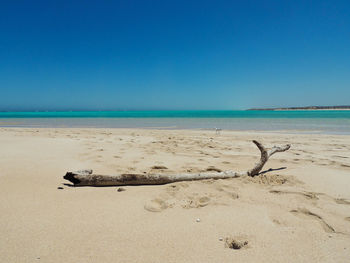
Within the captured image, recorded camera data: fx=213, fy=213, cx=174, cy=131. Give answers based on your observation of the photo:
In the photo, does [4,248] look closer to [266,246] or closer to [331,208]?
[266,246]

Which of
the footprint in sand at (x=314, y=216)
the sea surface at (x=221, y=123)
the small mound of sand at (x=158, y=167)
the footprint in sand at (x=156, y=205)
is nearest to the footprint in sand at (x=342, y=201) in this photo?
the footprint in sand at (x=314, y=216)

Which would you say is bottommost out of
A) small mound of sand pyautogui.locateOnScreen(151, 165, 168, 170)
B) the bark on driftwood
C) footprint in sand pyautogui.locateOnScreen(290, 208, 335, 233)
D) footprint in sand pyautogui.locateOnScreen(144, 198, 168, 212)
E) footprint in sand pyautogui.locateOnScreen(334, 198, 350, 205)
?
footprint in sand pyautogui.locateOnScreen(334, 198, 350, 205)

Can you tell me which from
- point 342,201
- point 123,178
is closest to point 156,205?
point 123,178

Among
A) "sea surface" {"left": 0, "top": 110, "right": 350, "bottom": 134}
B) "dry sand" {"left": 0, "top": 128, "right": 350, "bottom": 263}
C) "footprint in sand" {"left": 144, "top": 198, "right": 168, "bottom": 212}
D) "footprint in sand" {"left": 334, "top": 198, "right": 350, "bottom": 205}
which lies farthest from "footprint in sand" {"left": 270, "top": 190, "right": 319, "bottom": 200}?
"sea surface" {"left": 0, "top": 110, "right": 350, "bottom": 134}

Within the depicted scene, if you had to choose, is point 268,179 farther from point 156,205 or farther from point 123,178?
point 123,178

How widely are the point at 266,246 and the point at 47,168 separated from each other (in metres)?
3.70

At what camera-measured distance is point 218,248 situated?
5.73ft

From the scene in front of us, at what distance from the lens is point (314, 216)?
89.4 inches

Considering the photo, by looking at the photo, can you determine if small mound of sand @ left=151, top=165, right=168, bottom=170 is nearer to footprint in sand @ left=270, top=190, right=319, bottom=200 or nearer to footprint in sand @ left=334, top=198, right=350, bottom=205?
footprint in sand @ left=270, top=190, right=319, bottom=200

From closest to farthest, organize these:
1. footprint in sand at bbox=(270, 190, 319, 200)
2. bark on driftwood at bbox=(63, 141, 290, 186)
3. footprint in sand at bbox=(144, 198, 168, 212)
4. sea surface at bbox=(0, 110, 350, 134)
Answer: footprint in sand at bbox=(144, 198, 168, 212) → footprint in sand at bbox=(270, 190, 319, 200) → bark on driftwood at bbox=(63, 141, 290, 186) → sea surface at bbox=(0, 110, 350, 134)

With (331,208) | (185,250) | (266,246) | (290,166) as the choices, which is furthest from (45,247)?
(290,166)

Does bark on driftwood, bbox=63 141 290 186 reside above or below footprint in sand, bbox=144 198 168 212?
above

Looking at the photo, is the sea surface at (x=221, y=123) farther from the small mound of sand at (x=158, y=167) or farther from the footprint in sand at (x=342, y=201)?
the small mound of sand at (x=158, y=167)

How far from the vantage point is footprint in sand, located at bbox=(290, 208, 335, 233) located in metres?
2.05
